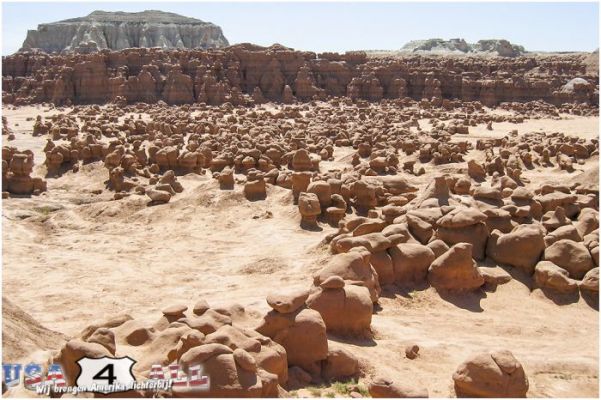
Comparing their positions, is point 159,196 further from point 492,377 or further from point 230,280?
point 492,377

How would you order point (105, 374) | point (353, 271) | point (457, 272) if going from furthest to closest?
point (457, 272), point (353, 271), point (105, 374)

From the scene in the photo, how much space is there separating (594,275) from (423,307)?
2.15 m

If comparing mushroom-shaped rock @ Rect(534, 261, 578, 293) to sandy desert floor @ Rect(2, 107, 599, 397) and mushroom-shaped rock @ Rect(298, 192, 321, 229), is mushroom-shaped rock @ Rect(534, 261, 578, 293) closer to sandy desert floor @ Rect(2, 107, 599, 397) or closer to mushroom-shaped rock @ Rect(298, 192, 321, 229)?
sandy desert floor @ Rect(2, 107, 599, 397)

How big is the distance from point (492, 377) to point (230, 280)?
4410 mm

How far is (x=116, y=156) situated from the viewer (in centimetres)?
1510

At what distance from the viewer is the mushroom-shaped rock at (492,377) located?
4797 mm

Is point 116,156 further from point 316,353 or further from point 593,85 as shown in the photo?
point 593,85

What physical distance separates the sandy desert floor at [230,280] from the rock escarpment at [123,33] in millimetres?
53826

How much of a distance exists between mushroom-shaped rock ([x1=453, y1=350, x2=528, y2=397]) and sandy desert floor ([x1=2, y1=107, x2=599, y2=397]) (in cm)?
27

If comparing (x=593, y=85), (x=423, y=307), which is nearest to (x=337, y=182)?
(x=423, y=307)

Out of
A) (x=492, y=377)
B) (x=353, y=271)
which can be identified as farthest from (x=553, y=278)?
(x=492, y=377)

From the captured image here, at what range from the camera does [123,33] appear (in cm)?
6625

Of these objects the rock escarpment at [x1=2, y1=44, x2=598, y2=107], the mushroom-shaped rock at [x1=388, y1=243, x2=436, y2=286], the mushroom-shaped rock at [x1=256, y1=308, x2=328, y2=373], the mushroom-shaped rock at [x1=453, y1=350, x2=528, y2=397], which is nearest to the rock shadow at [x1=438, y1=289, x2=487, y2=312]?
the mushroom-shaped rock at [x1=388, y1=243, x2=436, y2=286]

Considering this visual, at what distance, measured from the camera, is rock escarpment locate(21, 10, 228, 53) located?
212 feet
